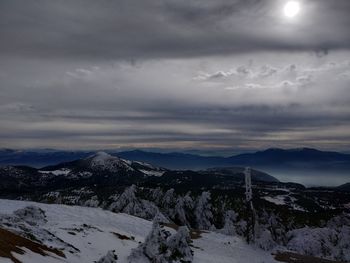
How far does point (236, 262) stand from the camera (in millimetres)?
58562

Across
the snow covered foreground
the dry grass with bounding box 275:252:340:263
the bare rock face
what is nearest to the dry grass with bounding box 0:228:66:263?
the snow covered foreground

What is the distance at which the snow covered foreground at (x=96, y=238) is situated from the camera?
40.4m

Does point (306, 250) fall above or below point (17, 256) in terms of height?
below

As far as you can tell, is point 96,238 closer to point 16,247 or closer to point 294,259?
point 16,247

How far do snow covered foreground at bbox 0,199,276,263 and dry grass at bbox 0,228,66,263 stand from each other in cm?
78

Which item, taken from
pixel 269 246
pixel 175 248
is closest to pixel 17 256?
pixel 175 248

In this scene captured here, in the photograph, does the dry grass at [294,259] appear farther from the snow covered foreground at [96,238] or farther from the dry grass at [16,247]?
the dry grass at [16,247]

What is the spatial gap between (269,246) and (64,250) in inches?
1816

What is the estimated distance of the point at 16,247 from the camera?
3120 cm

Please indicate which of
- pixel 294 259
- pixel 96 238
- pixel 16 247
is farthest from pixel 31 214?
pixel 294 259

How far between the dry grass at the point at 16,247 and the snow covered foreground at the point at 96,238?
0.78 meters

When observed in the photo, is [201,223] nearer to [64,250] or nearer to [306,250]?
[306,250]

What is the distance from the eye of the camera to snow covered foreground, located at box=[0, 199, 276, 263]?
40375mm

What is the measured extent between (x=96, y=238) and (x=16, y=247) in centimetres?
2006
